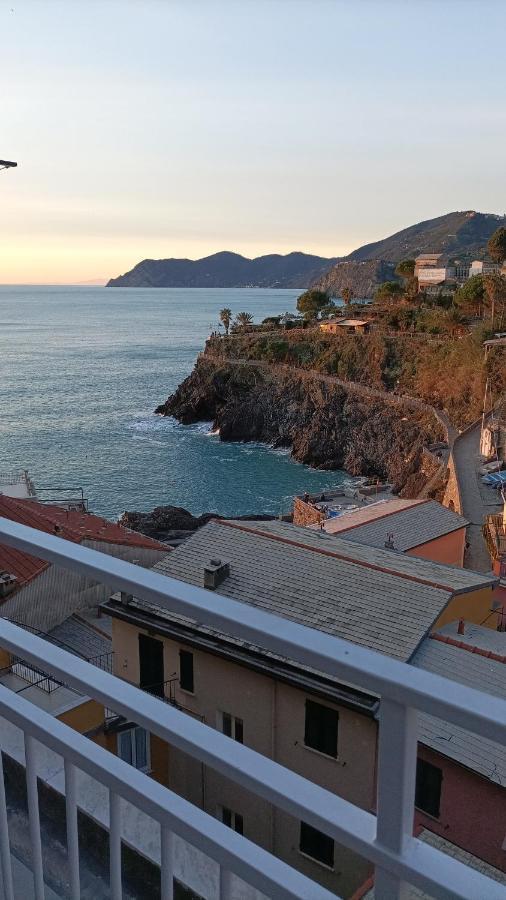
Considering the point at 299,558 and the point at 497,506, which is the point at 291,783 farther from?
the point at 497,506

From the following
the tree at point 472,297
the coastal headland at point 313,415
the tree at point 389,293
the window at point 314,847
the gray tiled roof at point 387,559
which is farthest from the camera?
the tree at point 389,293

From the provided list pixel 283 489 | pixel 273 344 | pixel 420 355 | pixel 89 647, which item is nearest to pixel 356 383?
pixel 420 355

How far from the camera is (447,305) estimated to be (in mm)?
65312

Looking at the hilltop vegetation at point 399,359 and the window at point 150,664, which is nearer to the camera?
the window at point 150,664

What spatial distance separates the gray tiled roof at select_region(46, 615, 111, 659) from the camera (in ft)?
35.2

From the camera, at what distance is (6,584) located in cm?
1119

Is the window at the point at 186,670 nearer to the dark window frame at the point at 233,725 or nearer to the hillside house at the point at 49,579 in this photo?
the dark window frame at the point at 233,725

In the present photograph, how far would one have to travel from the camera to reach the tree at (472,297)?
186ft

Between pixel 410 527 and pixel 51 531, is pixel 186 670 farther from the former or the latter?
pixel 410 527

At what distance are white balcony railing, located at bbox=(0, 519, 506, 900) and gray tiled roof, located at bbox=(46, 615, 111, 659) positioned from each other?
30.7ft

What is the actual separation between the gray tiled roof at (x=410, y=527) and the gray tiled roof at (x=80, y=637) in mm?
6666

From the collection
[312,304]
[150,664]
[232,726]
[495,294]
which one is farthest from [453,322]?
[232,726]

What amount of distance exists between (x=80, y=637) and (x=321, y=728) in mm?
6342

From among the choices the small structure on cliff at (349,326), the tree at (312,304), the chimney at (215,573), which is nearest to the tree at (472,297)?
the small structure on cliff at (349,326)
